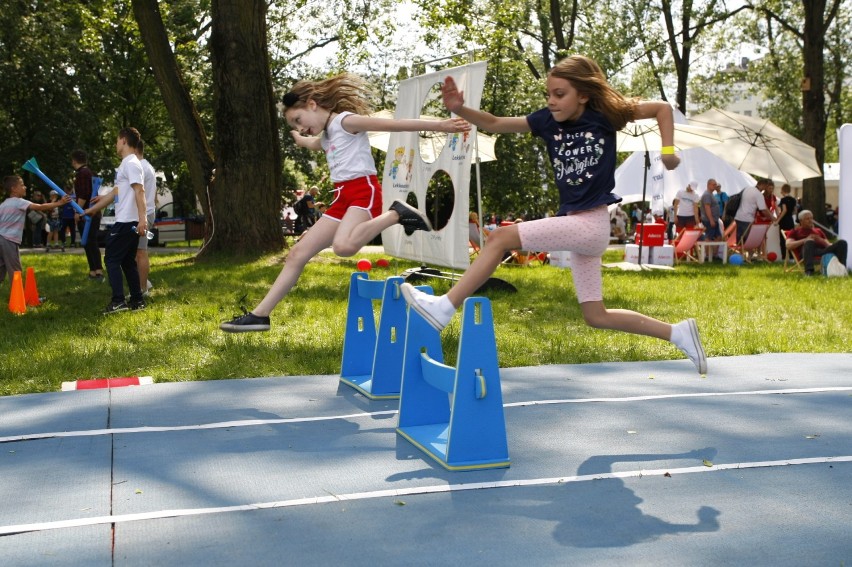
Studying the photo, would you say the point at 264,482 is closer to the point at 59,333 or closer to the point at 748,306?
the point at 59,333

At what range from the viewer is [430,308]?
16.6 ft

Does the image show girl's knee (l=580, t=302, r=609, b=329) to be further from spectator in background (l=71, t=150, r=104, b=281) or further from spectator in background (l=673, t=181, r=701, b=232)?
spectator in background (l=673, t=181, r=701, b=232)

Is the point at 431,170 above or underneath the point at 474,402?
above

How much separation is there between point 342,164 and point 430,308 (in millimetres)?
2166

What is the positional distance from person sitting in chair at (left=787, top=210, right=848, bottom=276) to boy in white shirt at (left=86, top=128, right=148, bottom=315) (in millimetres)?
11344

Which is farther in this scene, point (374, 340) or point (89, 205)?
point (89, 205)

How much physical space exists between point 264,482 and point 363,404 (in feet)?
6.02

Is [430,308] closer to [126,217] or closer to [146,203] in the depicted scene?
[126,217]

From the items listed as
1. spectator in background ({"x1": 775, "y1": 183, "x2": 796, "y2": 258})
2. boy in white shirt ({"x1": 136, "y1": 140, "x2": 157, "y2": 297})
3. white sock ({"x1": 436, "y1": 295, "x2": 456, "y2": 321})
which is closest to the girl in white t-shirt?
white sock ({"x1": 436, "y1": 295, "x2": 456, "y2": 321})

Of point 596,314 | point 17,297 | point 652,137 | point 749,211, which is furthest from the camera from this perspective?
point 749,211

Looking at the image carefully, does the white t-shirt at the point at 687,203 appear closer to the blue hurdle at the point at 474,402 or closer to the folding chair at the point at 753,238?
the folding chair at the point at 753,238

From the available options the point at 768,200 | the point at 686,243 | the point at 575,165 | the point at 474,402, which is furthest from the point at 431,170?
the point at 768,200

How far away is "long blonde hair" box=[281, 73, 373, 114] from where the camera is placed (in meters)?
6.84

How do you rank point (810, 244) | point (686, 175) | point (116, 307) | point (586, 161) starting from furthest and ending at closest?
point (686, 175) < point (810, 244) < point (116, 307) < point (586, 161)
